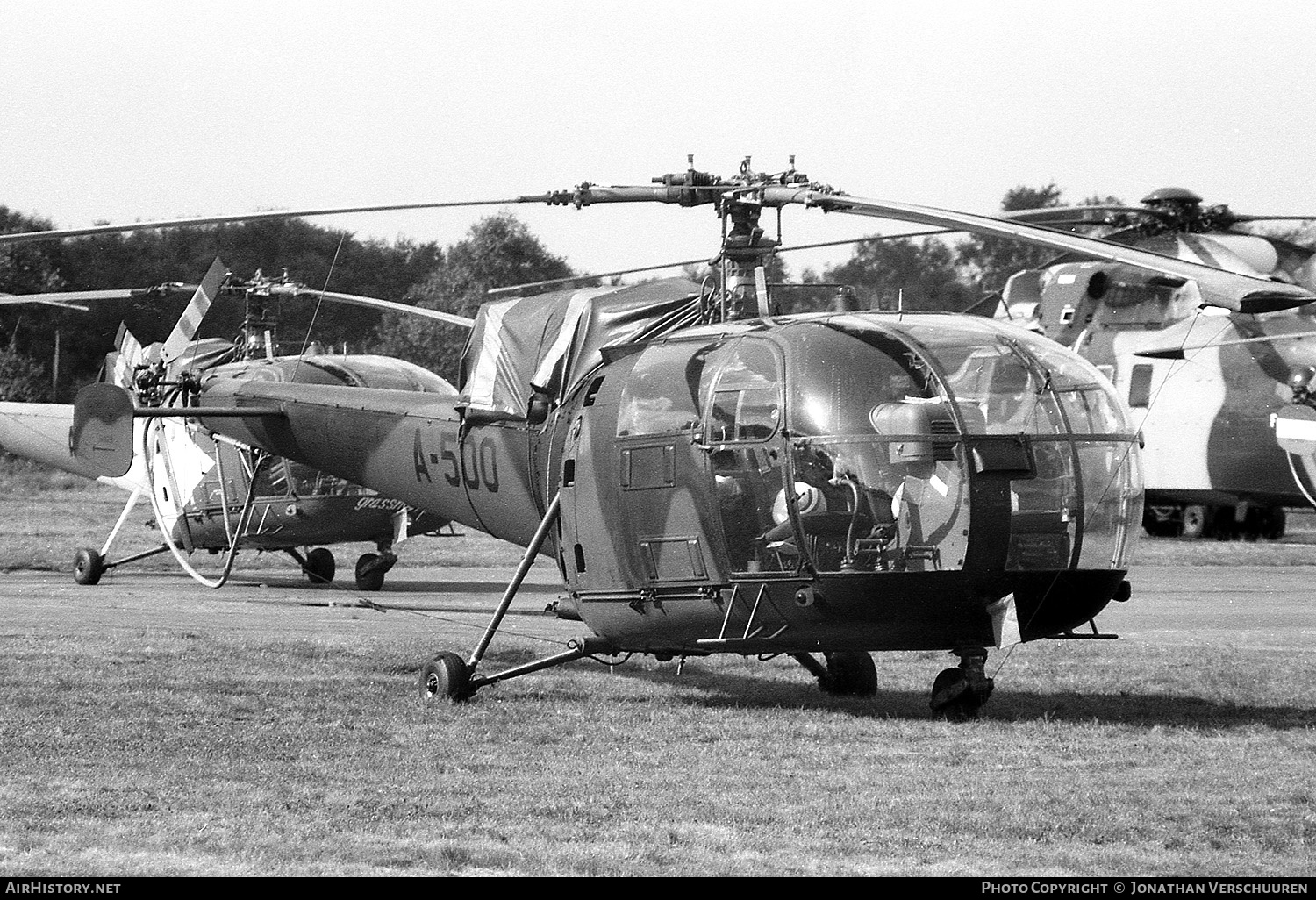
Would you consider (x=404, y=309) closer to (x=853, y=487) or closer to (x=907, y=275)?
(x=853, y=487)

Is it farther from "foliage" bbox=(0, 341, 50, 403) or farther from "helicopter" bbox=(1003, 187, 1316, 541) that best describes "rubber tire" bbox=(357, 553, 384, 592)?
"foliage" bbox=(0, 341, 50, 403)

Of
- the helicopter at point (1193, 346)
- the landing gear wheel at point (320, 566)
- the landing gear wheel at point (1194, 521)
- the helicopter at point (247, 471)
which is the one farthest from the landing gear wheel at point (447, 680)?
the landing gear wheel at point (1194, 521)

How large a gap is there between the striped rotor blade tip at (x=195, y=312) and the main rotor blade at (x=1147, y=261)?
10.3 meters

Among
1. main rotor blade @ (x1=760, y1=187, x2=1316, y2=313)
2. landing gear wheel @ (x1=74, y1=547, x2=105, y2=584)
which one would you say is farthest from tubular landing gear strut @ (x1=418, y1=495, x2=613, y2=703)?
landing gear wheel @ (x1=74, y1=547, x2=105, y2=584)

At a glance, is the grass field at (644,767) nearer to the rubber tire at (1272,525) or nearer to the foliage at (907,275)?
the foliage at (907,275)

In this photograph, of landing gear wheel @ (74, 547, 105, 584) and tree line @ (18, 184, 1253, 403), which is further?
tree line @ (18, 184, 1253, 403)

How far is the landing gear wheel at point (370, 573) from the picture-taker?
2022cm

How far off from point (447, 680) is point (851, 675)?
259cm

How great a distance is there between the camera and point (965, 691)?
9812 mm

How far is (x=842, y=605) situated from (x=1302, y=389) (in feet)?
49.8

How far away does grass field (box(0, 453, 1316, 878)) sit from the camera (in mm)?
6289

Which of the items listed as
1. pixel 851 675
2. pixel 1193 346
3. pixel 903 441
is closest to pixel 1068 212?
pixel 851 675

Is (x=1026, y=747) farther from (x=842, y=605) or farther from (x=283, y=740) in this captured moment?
(x=283, y=740)
